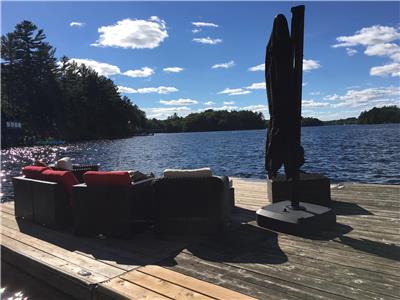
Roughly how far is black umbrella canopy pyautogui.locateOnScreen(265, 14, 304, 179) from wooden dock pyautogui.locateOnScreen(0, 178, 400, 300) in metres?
0.92

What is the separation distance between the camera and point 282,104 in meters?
4.51

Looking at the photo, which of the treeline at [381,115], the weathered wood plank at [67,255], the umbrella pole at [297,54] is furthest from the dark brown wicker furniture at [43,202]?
A: the treeline at [381,115]

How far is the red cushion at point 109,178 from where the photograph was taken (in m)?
4.54

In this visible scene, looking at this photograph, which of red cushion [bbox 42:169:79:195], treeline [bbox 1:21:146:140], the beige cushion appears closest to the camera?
the beige cushion

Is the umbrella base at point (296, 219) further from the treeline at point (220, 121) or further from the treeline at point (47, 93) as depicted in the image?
the treeline at point (220, 121)

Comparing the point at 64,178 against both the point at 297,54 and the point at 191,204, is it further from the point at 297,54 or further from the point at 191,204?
the point at 297,54

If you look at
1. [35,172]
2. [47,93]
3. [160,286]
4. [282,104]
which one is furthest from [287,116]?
[47,93]

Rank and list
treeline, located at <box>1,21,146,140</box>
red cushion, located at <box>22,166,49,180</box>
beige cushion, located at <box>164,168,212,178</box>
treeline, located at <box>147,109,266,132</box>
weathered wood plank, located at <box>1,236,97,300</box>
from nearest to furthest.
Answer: weathered wood plank, located at <box>1,236,97,300</box> → beige cushion, located at <box>164,168,212,178</box> → red cushion, located at <box>22,166,49,180</box> → treeline, located at <box>1,21,146,140</box> → treeline, located at <box>147,109,266,132</box>

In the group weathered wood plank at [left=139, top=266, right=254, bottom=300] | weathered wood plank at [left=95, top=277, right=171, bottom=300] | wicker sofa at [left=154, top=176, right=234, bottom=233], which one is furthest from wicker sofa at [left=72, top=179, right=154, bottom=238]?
weathered wood plank at [left=95, top=277, right=171, bottom=300]

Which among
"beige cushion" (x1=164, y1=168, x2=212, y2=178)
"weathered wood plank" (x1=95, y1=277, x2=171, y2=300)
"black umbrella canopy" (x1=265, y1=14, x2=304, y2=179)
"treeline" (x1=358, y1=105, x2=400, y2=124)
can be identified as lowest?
"weathered wood plank" (x1=95, y1=277, x2=171, y2=300)

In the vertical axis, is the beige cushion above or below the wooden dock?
above

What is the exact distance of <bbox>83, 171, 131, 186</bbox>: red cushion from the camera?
4.54 meters

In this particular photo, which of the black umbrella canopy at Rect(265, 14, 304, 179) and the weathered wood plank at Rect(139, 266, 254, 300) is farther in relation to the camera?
the black umbrella canopy at Rect(265, 14, 304, 179)

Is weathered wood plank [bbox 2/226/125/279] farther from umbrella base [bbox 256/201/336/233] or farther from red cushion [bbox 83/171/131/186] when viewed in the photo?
umbrella base [bbox 256/201/336/233]
